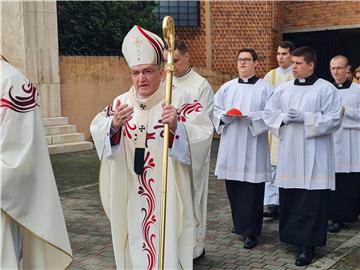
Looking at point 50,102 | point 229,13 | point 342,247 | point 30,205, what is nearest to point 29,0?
point 50,102

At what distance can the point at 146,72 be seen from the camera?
3.99 meters

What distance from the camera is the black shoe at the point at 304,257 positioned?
5.23 meters

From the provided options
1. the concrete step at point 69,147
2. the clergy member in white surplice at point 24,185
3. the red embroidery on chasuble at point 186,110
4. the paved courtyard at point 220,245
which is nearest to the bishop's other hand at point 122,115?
the red embroidery on chasuble at point 186,110

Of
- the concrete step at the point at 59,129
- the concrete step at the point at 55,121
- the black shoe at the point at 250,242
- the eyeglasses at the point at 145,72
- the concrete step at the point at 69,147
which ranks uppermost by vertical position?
the eyeglasses at the point at 145,72

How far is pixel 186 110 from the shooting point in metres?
4.09

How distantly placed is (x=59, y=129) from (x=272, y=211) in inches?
301

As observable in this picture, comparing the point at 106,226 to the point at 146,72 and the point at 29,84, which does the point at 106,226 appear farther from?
the point at 29,84

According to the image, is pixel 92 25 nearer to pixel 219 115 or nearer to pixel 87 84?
pixel 87 84

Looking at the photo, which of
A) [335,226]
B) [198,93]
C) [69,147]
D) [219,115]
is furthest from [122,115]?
[69,147]

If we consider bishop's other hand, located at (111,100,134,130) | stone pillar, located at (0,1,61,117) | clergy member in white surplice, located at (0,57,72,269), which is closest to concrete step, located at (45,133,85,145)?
stone pillar, located at (0,1,61,117)

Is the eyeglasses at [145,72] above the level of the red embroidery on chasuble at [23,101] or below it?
above

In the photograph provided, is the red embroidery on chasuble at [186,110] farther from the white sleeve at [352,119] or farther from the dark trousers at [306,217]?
the white sleeve at [352,119]

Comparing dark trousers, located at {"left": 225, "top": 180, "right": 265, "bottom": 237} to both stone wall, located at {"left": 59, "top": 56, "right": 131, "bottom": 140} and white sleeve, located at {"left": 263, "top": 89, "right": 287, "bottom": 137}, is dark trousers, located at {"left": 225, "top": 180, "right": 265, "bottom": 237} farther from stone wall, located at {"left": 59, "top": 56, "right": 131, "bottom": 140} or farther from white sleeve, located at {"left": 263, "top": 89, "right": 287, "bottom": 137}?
stone wall, located at {"left": 59, "top": 56, "right": 131, "bottom": 140}

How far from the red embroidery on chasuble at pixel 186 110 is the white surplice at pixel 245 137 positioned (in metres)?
1.85
